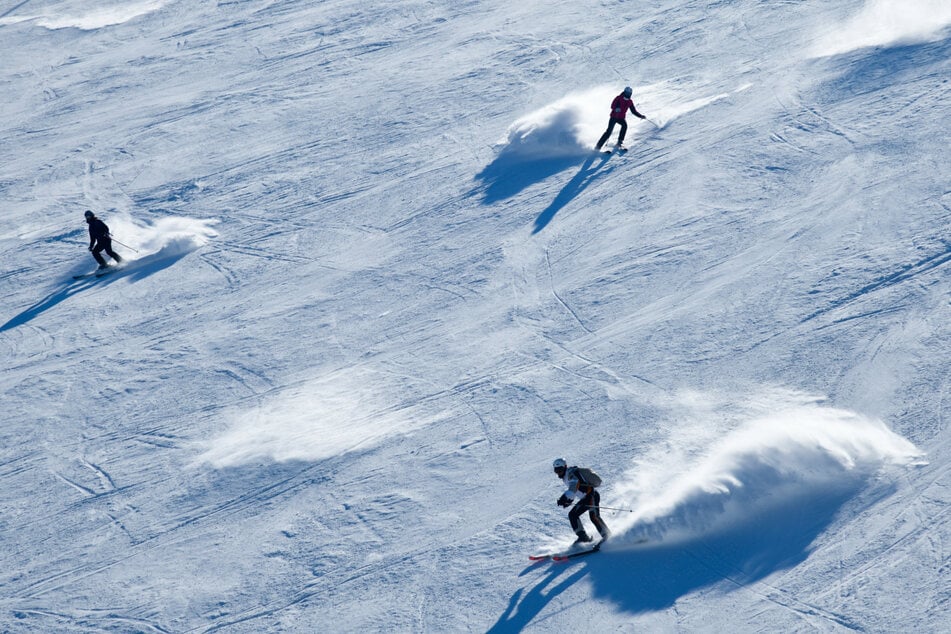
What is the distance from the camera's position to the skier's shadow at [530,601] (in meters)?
9.13

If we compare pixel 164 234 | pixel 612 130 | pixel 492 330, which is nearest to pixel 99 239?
pixel 164 234

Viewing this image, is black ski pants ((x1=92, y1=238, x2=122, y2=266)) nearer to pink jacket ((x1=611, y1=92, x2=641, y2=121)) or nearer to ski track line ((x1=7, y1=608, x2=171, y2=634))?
ski track line ((x1=7, y1=608, x2=171, y2=634))

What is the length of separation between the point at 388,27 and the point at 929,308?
1251cm

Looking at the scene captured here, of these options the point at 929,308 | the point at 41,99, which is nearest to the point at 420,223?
the point at 929,308

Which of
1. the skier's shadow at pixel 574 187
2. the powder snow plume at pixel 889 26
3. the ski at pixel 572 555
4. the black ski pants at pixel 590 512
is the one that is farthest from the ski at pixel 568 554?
the powder snow plume at pixel 889 26

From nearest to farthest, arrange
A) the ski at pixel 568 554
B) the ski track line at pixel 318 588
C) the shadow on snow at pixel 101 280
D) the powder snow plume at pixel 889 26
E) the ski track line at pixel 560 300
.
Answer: the ski at pixel 568 554, the ski track line at pixel 318 588, the ski track line at pixel 560 300, the shadow on snow at pixel 101 280, the powder snow plume at pixel 889 26

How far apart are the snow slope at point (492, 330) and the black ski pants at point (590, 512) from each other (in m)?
0.27

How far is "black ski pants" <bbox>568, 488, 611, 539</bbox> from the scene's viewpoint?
924 centimetres

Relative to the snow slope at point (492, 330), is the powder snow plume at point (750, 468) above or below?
below

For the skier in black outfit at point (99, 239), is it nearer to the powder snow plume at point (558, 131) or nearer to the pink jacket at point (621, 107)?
the powder snow plume at point (558, 131)

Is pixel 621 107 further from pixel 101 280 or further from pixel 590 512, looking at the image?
pixel 101 280

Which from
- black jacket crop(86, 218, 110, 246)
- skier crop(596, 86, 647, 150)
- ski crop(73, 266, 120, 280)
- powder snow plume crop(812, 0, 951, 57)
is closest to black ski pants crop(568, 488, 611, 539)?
skier crop(596, 86, 647, 150)

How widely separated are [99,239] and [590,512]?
8.84 meters

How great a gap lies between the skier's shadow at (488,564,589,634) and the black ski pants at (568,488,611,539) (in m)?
0.39
